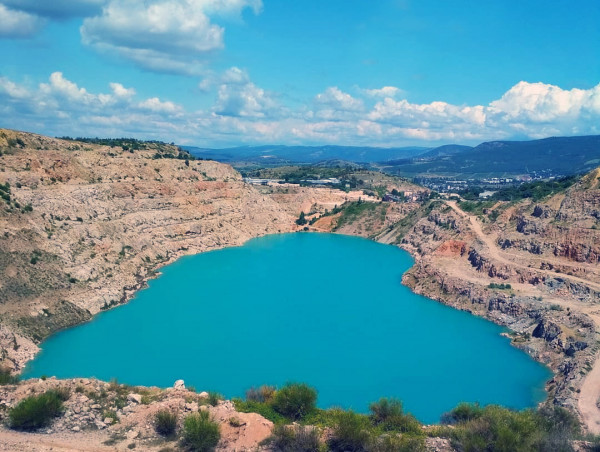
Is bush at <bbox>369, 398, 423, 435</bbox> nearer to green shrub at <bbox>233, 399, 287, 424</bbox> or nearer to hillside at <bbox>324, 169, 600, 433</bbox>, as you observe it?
green shrub at <bbox>233, 399, 287, 424</bbox>

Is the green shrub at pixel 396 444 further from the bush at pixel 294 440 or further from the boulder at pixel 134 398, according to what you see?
the boulder at pixel 134 398

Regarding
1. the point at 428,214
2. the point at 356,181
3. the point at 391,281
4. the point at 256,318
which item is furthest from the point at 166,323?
the point at 356,181

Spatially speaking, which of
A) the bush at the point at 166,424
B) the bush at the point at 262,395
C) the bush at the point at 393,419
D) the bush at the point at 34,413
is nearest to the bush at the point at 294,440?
the bush at the point at 393,419

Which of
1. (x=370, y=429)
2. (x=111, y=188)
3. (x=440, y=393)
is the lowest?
(x=440, y=393)

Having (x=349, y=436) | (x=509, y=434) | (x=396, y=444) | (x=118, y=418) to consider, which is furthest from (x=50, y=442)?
(x=509, y=434)

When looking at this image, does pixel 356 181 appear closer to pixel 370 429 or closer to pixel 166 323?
pixel 166 323

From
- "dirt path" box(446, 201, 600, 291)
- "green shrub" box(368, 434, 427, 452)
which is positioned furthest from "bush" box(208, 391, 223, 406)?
"dirt path" box(446, 201, 600, 291)
